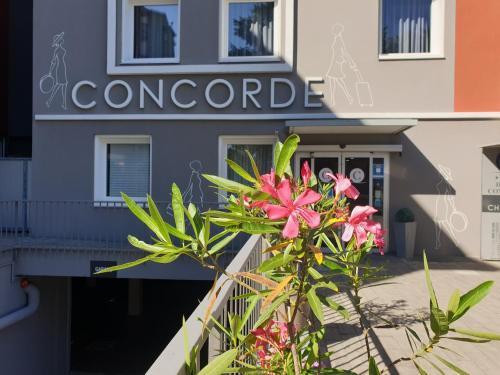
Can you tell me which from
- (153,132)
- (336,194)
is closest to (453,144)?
(153,132)

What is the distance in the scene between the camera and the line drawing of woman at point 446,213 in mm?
8500

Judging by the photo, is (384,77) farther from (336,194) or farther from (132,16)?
(336,194)

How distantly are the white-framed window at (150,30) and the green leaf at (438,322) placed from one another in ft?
30.2

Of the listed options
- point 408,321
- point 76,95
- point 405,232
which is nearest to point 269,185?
point 408,321

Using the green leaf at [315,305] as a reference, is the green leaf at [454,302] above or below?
above

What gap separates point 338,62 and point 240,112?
2.33m

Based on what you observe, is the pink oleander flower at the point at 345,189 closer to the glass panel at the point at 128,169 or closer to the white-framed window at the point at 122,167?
the white-framed window at the point at 122,167

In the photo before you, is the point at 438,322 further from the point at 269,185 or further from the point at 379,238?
the point at 269,185

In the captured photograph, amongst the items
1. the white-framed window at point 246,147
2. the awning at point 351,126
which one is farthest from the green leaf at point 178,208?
the white-framed window at point 246,147

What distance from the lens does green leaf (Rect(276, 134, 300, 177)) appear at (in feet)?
3.84

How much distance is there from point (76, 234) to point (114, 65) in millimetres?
3863

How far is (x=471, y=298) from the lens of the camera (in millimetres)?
1019

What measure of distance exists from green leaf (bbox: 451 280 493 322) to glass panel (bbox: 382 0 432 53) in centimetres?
877

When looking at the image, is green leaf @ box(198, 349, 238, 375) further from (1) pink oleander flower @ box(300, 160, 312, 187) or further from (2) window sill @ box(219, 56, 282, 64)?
(2) window sill @ box(219, 56, 282, 64)
